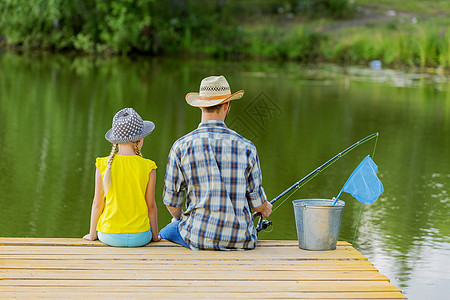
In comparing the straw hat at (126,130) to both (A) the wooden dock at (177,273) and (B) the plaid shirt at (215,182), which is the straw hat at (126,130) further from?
(A) the wooden dock at (177,273)

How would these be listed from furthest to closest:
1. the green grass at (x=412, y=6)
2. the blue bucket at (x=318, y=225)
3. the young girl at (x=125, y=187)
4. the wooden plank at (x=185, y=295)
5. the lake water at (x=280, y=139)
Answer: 1. the green grass at (x=412, y=6)
2. the lake water at (x=280, y=139)
3. the blue bucket at (x=318, y=225)
4. the young girl at (x=125, y=187)
5. the wooden plank at (x=185, y=295)

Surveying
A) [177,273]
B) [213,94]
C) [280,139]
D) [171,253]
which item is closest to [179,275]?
[177,273]

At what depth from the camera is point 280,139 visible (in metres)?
8.38

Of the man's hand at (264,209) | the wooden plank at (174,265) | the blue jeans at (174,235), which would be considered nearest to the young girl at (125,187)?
the blue jeans at (174,235)

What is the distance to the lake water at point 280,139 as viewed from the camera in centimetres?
486

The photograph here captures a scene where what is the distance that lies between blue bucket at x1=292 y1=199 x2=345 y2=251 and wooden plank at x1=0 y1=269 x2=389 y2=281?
1.11 ft

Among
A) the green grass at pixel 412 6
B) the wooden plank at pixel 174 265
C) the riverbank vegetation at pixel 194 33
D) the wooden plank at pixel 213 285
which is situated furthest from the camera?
Answer: the green grass at pixel 412 6

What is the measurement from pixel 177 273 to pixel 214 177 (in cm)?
44

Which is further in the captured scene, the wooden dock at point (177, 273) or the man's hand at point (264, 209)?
the man's hand at point (264, 209)

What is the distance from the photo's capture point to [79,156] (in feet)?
22.7

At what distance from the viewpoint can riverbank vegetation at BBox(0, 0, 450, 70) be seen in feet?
63.8

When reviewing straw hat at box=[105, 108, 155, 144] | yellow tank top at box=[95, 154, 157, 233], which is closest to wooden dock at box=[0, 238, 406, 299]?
yellow tank top at box=[95, 154, 157, 233]

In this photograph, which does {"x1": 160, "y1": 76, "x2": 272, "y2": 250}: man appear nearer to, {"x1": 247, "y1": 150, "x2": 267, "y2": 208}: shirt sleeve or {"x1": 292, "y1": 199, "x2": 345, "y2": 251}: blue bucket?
{"x1": 247, "y1": 150, "x2": 267, "y2": 208}: shirt sleeve

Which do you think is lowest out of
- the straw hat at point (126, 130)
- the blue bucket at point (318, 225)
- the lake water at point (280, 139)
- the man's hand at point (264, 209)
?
the lake water at point (280, 139)
